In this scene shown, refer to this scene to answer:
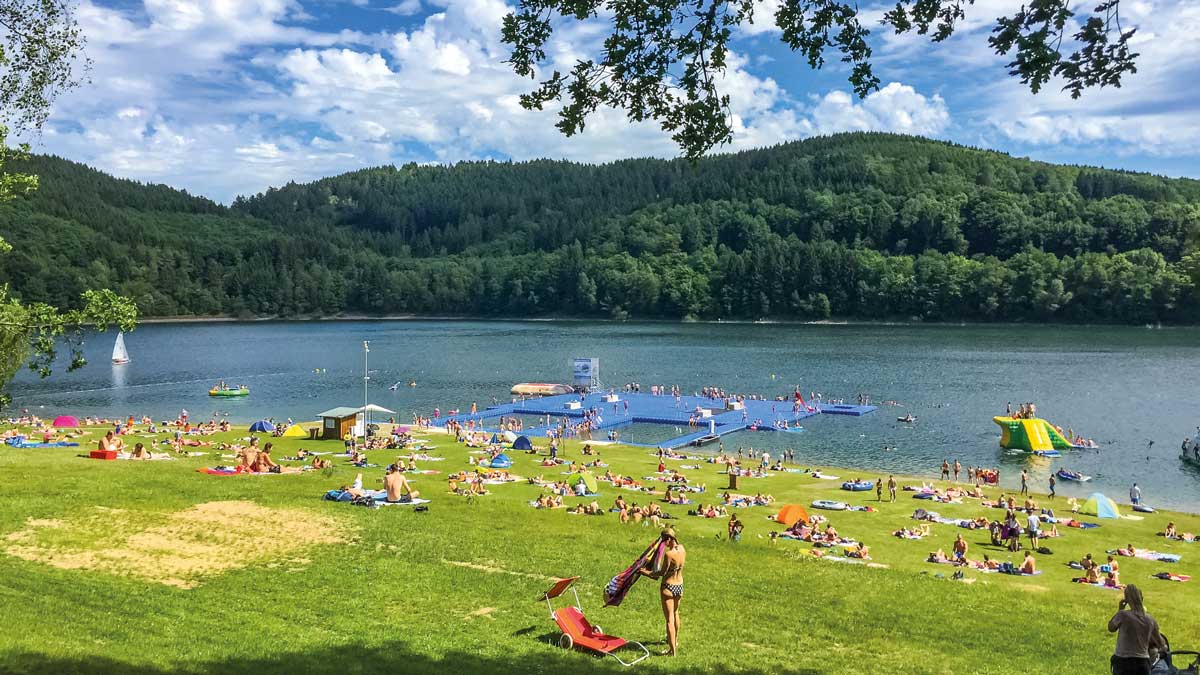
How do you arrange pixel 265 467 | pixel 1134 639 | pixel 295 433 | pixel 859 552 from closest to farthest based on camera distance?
pixel 1134 639, pixel 859 552, pixel 265 467, pixel 295 433

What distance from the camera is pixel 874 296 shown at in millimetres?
172375

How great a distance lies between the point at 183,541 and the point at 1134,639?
16.8 m

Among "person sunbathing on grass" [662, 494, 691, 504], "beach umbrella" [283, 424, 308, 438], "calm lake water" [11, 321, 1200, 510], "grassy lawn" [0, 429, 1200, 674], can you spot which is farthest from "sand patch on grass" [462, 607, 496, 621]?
"beach umbrella" [283, 424, 308, 438]

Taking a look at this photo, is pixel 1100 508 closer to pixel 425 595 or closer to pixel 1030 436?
pixel 1030 436

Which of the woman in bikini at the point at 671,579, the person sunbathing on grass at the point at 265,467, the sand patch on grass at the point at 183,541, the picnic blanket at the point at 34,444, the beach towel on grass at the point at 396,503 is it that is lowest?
the picnic blanket at the point at 34,444

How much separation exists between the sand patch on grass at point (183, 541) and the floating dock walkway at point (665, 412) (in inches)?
1470

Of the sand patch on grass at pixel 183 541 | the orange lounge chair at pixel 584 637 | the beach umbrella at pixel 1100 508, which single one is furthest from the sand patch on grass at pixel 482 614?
the beach umbrella at pixel 1100 508

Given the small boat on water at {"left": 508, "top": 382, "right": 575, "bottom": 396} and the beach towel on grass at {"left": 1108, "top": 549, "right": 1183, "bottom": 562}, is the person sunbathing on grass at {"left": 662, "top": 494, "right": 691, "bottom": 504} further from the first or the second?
the small boat on water at {"left": 508, "top": 382, "right": 575, "bottom": 396}

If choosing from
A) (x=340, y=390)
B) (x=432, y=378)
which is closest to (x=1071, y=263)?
(x=432, y=378)

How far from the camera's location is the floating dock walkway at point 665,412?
6122 centimetres

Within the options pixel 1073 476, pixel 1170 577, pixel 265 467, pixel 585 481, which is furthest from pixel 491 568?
pixel 1073 476

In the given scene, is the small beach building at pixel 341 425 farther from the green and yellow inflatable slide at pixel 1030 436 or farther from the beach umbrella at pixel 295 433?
the green and yellow inflatable slide at pixel 1030 436

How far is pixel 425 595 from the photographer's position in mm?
15352

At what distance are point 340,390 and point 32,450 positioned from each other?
47819 millimetres
